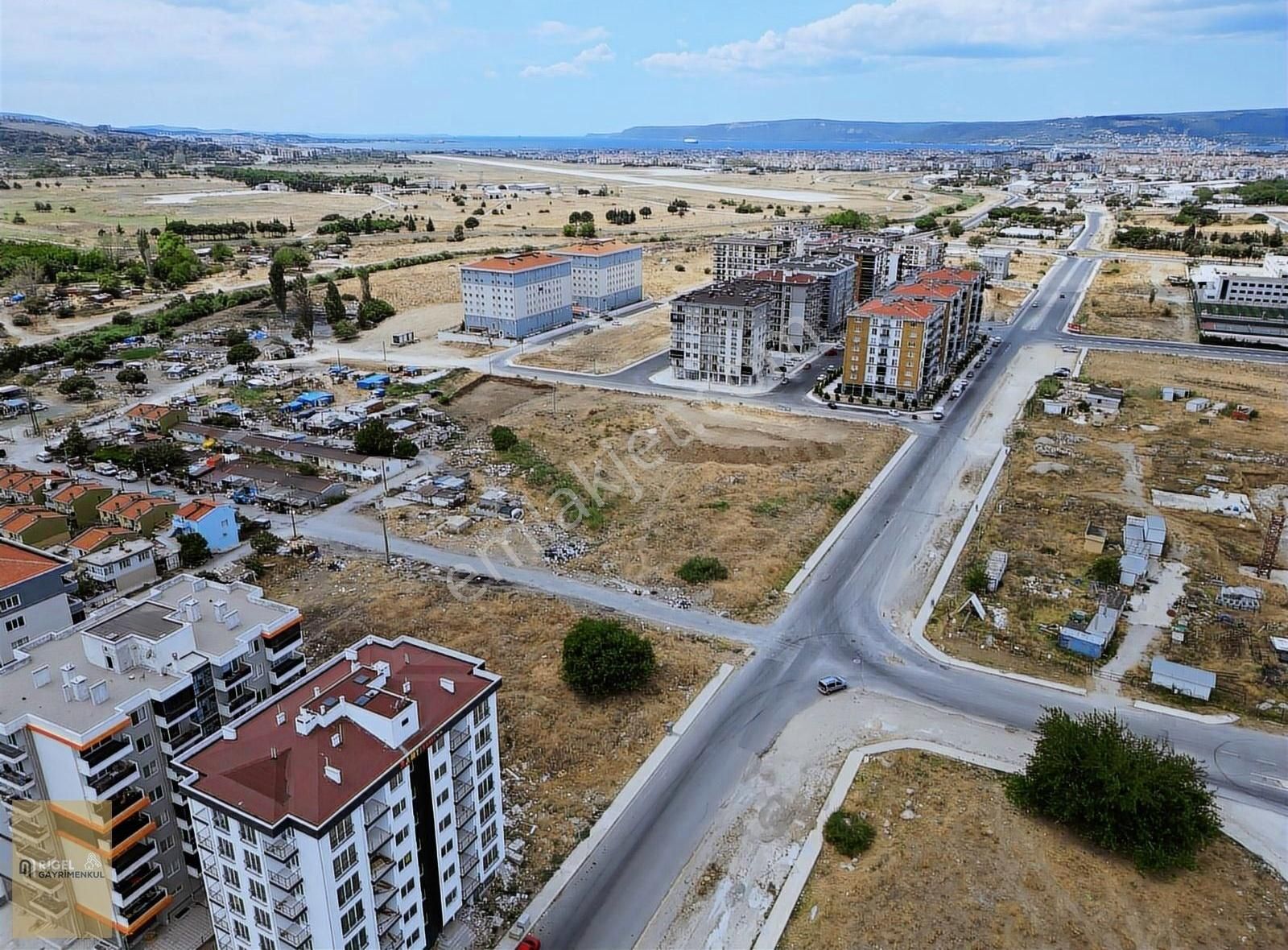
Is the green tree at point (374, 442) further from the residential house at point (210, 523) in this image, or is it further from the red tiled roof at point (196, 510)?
the red tiled roof at point (196, 510)

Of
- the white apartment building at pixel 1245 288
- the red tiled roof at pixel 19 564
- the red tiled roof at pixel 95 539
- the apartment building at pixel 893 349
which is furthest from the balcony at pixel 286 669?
the white apartment building at pixel 1245 288

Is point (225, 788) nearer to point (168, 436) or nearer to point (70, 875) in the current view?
point (70, 875)

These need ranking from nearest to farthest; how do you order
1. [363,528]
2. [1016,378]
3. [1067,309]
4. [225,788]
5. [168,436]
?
[225,788] → [363,528] → [168,436] → [1016,378] → [1067,309]

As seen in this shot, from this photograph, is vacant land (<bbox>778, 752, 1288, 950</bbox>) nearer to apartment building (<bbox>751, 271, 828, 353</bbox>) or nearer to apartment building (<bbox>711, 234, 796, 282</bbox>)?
apartment building (<bbox>751, 271, 828, 353</bbox>)

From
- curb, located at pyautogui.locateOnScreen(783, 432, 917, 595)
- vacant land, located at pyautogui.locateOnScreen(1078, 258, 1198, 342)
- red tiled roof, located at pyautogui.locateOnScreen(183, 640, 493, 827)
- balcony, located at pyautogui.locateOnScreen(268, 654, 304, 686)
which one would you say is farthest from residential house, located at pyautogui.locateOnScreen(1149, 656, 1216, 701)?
vacant land, located at pyautogui.locateOnScreen(1078, 258, 1198, 342)

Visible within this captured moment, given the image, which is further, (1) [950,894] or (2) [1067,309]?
(2) [1067,309]

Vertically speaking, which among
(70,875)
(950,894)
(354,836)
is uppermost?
(354,836)

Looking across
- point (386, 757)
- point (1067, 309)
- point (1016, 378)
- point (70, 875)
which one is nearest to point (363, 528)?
point (70, 875)
